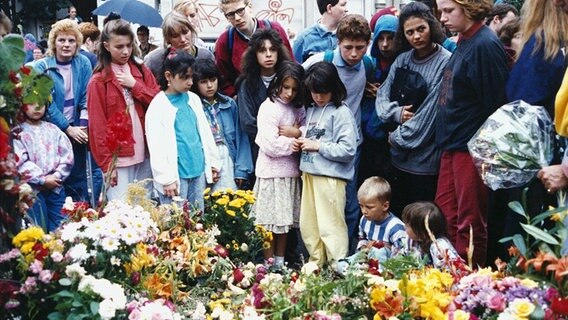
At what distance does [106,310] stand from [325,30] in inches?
161

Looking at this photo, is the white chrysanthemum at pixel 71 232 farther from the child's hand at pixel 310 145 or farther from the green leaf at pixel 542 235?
the child's hand at pixel 310 145

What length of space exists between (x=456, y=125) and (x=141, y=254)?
2.11 metres

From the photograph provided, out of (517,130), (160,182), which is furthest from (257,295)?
(160,182)

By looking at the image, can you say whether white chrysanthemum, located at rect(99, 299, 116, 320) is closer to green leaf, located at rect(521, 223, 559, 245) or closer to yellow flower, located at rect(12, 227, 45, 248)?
yellow flower, located at rect(12, 227, 45, 248)

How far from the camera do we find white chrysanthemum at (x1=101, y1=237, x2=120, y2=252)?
3.35 m

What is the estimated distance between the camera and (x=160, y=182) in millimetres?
5512

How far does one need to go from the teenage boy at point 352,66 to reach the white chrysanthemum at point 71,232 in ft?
8.58

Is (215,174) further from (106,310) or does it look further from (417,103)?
(106,310)

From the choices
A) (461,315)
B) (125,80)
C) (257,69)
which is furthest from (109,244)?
(257,69)

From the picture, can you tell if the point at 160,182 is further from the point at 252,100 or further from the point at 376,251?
the point at 376,251

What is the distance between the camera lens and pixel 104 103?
5.80 metres

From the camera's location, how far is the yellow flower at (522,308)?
9.00 feet

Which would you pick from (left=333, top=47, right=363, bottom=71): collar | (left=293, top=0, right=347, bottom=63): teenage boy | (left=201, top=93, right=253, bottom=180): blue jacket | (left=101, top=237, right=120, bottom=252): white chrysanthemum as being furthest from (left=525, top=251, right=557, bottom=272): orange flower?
(left=293, top=0, right=347, bottom=63): teenage boy

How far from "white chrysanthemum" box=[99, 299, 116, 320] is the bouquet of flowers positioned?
198 centimetres
